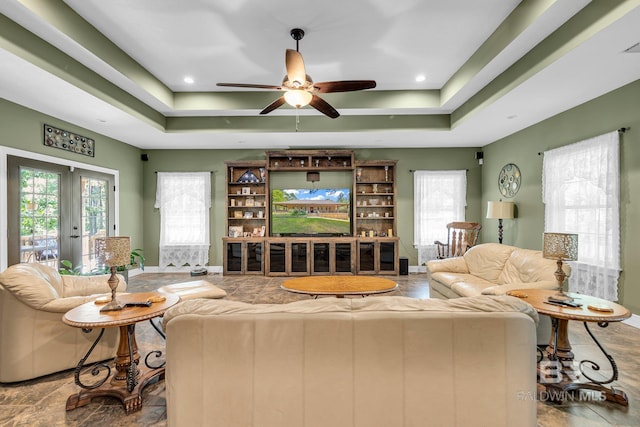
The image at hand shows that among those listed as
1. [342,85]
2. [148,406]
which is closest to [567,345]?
[342,85]

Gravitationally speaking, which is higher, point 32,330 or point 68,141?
point 68,141

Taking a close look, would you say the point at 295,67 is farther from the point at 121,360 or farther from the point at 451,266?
the point at 451,266

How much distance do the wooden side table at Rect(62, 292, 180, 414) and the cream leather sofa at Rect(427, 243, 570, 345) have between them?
2861 mm

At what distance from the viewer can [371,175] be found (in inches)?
262

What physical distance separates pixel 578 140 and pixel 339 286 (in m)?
3.68

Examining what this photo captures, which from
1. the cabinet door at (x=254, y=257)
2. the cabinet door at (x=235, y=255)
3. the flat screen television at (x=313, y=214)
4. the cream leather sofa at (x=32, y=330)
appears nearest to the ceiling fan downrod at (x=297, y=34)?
the cream leather sofa at (x=32, y=330)

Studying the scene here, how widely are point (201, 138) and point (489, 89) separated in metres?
4.61

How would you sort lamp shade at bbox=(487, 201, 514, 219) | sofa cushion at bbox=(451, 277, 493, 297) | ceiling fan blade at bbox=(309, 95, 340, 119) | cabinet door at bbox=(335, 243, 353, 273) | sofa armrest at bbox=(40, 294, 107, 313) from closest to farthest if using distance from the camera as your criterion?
sofa armrest at bbox=(40, 294, 107, 313) < sofa cushion at bbox=(451, 277, 493, 297) < ceiling fan blade at bbox=(309, 95, 340, 119) < lamp shade at bbox=(487, 201, 514, 219) < cabinet door at bbox=(335, 243, 353, 273)

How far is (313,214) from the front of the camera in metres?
6.43

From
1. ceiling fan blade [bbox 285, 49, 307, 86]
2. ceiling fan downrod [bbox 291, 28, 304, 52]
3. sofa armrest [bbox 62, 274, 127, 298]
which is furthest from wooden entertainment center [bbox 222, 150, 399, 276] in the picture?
ceiling fan blade [bbox 285, 49, 307, 86]

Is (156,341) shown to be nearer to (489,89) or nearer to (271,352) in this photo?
(271,352)

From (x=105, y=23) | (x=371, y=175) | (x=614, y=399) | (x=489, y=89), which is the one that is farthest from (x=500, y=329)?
(x=371, y=175)

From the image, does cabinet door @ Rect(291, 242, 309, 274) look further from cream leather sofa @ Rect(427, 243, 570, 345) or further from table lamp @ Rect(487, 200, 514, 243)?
table lamp @ Rect(487, 200, 514, 243)

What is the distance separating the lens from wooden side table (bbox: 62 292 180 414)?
6.43 ft
